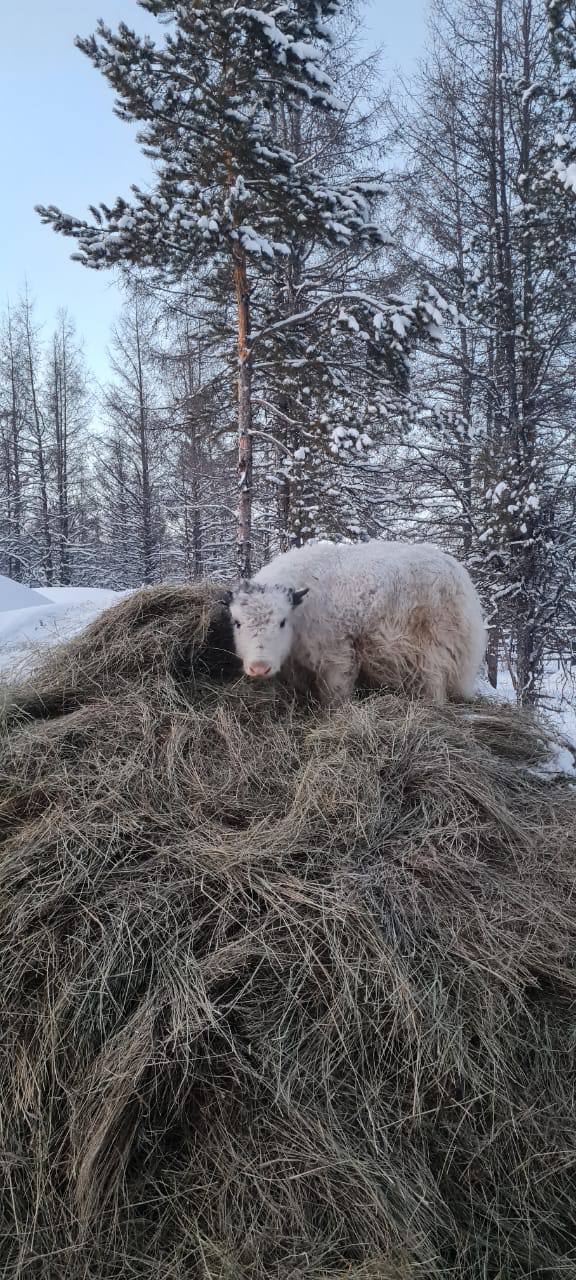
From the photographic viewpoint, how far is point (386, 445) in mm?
11531

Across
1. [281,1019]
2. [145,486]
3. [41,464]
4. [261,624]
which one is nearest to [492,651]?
[261,624]

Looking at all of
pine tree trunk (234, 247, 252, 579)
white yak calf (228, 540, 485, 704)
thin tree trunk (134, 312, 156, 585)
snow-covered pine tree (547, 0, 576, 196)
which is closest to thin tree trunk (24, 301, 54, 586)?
thin tree trunk (134, 312, 156, 585)

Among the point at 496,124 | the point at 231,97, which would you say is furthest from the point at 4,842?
the point at 496,124

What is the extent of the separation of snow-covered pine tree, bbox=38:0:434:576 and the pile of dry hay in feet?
25.2

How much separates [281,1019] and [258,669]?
2075 mm

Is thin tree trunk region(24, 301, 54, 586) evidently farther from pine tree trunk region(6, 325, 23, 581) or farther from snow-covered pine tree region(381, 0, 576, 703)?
snow-covered pine tree region(381, 0, 576, 703)

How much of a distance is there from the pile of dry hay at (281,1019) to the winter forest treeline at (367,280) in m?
7.15

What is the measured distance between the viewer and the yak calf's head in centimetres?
398

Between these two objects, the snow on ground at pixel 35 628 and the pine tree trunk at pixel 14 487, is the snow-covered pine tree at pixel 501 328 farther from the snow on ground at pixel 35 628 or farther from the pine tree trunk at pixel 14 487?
the pine tree trunk at pixel 14 487

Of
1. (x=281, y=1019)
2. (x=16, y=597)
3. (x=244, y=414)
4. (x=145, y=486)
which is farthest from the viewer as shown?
(x=145, y=486)

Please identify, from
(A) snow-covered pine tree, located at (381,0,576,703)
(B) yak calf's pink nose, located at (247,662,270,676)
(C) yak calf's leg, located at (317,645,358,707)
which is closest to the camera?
(B) yak calf's pink nose, located at (247,662,270,676)

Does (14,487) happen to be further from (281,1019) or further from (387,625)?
(281,1019)

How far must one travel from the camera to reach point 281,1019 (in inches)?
80.4

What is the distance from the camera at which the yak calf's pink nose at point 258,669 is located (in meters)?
3.83
